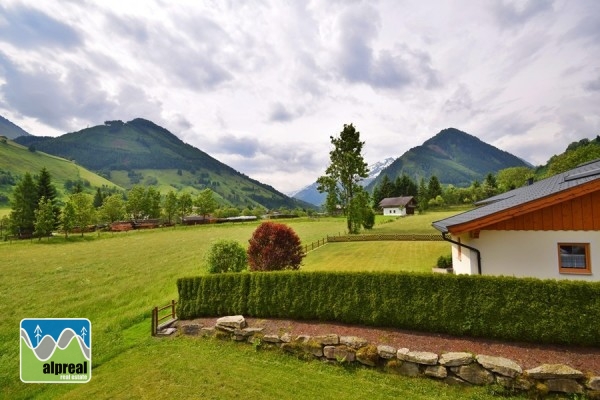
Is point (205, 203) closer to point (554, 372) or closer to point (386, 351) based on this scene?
point (386, 351)

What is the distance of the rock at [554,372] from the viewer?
8.31m

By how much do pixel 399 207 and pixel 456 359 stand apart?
303ft

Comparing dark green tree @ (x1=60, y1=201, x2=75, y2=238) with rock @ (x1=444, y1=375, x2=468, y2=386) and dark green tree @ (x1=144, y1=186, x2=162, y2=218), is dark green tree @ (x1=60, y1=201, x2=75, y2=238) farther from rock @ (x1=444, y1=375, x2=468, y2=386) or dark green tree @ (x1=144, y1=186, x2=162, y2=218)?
rock @ (x1=444, y1=375, x2=468, y2=386)

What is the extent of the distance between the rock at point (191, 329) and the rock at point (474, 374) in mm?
11157

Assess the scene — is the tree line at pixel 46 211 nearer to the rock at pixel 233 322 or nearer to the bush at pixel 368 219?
the bush at pixel 368 219

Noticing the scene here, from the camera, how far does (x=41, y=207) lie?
199ft

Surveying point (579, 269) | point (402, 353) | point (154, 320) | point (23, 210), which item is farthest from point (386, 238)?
point (23, 210)

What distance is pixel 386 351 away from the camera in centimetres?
1034

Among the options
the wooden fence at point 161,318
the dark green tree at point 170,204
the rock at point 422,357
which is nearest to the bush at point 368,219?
the wooden fence at point 161,318

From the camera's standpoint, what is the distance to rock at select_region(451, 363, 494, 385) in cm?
898

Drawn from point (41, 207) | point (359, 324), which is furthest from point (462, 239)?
point (41, 207)

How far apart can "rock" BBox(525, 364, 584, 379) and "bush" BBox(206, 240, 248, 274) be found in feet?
53.6

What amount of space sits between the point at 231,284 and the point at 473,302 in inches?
430

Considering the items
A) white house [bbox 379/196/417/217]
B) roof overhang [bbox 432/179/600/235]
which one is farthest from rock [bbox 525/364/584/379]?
white house [bbox 379/196/417/217]
